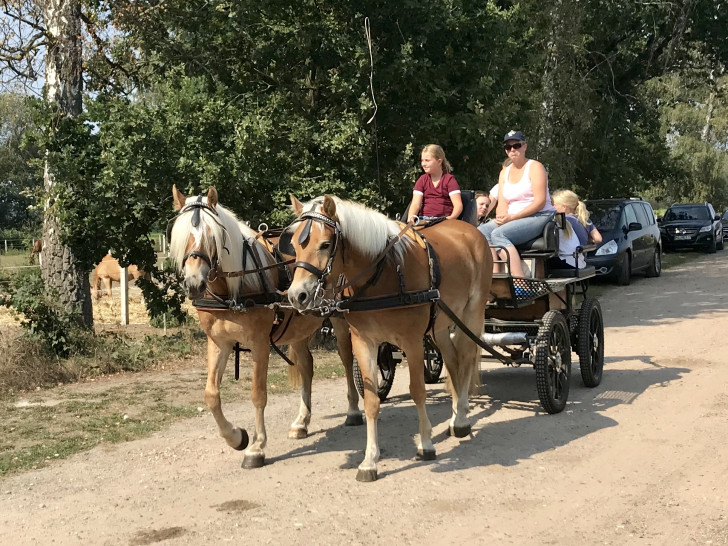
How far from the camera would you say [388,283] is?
224 inches

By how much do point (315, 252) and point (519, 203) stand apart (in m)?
3.35

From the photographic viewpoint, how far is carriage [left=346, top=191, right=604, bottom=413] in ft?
23.6

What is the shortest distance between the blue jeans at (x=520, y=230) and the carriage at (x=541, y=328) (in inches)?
3.2

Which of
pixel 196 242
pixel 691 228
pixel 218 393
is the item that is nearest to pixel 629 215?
pixel 691 228

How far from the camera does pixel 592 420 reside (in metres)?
7.00

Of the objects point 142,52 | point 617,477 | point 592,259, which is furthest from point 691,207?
point 617,477

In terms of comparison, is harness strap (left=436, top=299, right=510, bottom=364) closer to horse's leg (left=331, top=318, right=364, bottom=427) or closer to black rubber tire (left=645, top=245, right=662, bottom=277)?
horse's leg (left=331, top=318, right=364, bottom=427)

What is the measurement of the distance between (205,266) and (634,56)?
20.3 metres

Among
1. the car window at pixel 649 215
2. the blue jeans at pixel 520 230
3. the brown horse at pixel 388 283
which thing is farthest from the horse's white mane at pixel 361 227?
the car window at pixel 649 215

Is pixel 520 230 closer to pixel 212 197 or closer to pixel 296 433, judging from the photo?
pixel 296 433

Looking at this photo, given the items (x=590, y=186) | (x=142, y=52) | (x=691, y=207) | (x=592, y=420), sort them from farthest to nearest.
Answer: (x=691, y=207), (x=590, y=186), (x=142, y=52), (x=592, y=420)

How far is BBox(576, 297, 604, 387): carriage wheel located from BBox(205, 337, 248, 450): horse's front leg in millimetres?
3767

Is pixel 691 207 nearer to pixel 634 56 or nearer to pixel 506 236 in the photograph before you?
pixel 634 56

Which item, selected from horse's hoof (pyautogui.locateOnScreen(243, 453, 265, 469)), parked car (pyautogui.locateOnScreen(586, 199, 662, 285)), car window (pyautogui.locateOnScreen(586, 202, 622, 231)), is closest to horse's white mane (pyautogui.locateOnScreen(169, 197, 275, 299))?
horse's hoof (pyautogui.locateOnScreen(243, 453, 265, 469))
